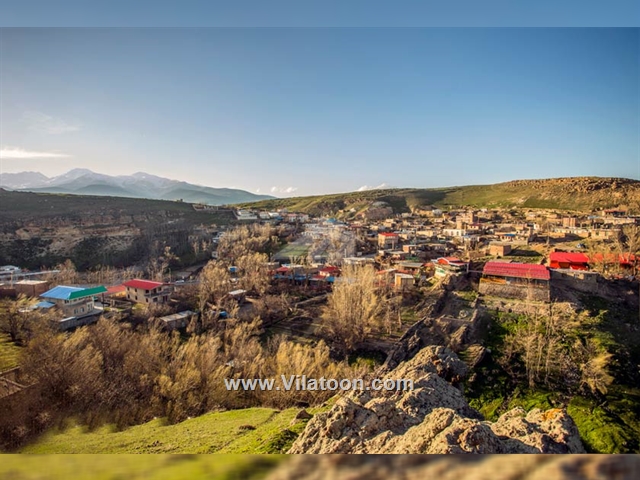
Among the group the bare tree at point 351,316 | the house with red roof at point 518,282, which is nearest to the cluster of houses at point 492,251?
the house with red roof at point 518,282

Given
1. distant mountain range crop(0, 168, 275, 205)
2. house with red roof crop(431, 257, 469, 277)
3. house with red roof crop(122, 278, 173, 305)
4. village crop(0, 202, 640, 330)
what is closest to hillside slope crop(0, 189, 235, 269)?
village crop(0, 202, 640, 330)

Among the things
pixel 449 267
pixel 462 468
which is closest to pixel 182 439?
pixel 462 468

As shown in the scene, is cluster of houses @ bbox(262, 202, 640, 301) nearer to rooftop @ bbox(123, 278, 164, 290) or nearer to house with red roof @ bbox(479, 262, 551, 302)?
house with red roof @ bbox(479, 262, 551, 302)

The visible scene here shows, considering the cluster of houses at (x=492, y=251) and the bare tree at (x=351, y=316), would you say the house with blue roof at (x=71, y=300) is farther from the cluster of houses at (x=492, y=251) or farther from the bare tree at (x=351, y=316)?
the bare tree at (x=351, y=316)

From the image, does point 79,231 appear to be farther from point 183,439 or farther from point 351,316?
point 183,439

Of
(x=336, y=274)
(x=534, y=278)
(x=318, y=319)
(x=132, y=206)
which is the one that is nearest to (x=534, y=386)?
(x=534, y=278)

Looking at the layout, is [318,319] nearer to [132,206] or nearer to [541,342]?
[541,342]
